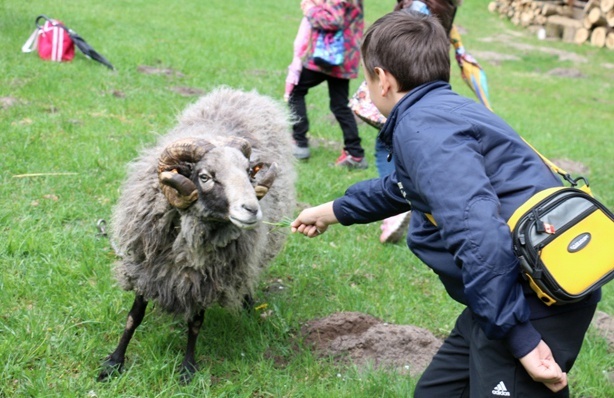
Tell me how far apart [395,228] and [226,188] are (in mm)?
2285

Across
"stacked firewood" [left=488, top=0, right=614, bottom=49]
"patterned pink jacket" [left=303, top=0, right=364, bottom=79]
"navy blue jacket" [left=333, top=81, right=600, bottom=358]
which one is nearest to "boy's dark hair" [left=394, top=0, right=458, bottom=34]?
"patterned pink jacket" [left=303, top=0, right=364, bottom=79]

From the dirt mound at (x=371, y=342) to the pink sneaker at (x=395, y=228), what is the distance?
3.72ft

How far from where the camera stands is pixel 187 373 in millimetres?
3264

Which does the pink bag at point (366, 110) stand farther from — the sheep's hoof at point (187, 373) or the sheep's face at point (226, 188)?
the sheep's hoof at point (187, 373)

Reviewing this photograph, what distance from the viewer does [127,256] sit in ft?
11.1

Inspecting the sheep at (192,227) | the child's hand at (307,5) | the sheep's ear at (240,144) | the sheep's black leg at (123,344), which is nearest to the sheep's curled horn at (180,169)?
the sheep at (192,227)

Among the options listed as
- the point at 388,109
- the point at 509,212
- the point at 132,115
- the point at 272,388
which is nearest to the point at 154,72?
the point at 132,115

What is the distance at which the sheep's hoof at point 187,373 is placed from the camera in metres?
3.23

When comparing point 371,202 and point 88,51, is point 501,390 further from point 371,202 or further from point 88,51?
point 88,51


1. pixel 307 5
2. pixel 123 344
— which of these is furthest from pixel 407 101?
pixel 307 5

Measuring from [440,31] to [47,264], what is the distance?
8.75 feet

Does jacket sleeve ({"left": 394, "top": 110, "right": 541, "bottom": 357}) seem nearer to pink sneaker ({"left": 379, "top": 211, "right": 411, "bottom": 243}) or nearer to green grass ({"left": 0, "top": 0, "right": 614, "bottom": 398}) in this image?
green grass ({"left": 0, "top": 0, "right": 614, "bottom": 398})

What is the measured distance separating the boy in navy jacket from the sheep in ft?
2.38

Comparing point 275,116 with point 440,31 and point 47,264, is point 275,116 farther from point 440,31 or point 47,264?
point 440,31
